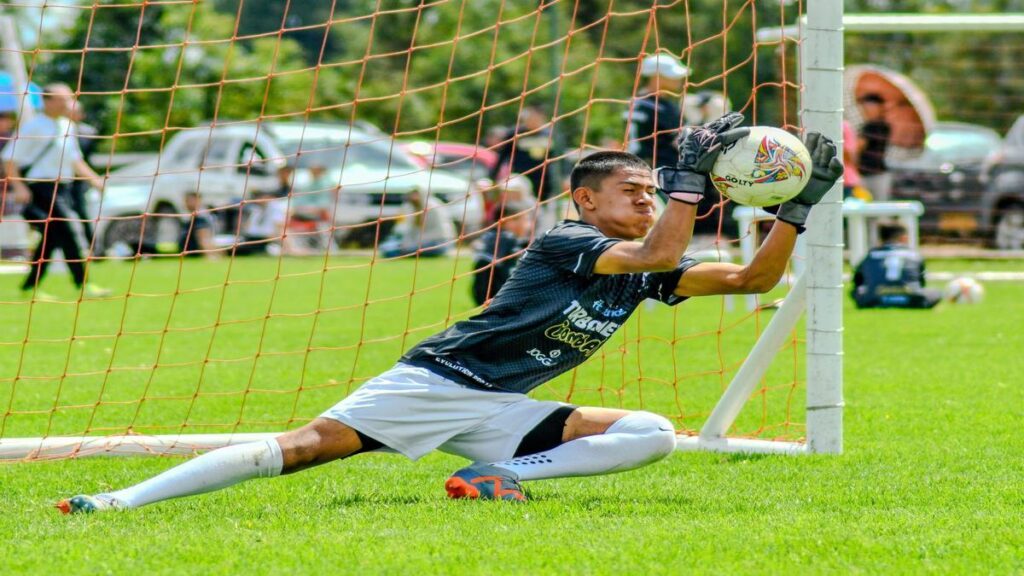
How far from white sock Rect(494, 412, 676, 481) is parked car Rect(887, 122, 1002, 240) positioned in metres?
14.3

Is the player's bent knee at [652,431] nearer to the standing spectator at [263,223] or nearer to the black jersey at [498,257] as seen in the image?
the black jersey at [498,257]

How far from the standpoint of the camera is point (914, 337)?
975 centimetres

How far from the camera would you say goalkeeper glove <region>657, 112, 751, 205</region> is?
4.32 metres

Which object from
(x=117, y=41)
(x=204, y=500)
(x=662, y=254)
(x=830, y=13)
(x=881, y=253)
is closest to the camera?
(x=662, y=254)

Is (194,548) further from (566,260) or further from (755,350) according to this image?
Answer: (755,350)

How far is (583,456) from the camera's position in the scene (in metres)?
4.66

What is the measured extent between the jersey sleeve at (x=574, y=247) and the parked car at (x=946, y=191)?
47.1 feet

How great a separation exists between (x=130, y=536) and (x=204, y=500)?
0.69 metres

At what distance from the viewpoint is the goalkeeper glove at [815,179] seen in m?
4.58

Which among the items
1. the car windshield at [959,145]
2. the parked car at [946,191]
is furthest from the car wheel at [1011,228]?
the car windshield at [959,145]

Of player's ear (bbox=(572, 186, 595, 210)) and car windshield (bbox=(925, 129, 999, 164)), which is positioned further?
car windshield (bbox=(925, 129, 999, 164))

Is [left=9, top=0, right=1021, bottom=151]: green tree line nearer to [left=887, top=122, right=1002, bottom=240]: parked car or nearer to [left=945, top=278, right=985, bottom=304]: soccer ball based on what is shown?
[left=887, top=122, right=1002, bottom=240]: parked car

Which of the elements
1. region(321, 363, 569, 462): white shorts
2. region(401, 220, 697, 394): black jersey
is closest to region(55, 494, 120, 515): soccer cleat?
region(321, 363, 569, 462): white shorts

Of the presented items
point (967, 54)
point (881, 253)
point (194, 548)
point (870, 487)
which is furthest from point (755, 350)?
point (967, 54)
